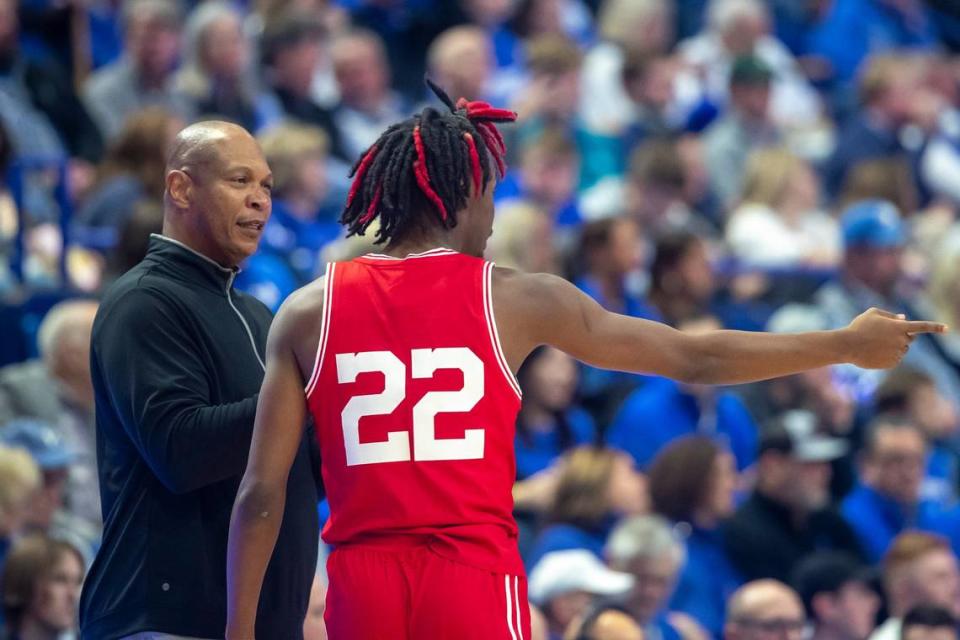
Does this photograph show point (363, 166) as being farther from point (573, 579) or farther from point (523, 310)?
point (573, 579)

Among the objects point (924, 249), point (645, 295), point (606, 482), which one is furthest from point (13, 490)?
point (924, 249)

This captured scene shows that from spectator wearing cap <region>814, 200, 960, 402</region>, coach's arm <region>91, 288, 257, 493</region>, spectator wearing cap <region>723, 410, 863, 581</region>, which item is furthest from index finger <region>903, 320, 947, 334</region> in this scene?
spectator wearing cap <region>814, 200, 960, 402</region>

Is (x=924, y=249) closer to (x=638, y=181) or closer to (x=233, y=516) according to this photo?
(x=638, y=181)

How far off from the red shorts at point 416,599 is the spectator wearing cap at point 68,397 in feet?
11.2

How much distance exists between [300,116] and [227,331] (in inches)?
239

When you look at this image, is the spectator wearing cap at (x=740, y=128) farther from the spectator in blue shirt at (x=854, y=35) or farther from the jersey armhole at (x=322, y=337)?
the jersey armhole at (x=322, y=337)

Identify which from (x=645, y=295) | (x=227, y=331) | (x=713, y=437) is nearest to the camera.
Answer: (x=227, y=331)

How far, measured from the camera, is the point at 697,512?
7.41 metres

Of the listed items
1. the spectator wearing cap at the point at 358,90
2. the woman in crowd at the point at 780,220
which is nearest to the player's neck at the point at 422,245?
the woman in crowd at the point at 780,220

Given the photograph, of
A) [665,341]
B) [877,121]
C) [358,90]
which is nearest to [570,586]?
[665,341]

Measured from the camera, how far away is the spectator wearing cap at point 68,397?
6.75 m

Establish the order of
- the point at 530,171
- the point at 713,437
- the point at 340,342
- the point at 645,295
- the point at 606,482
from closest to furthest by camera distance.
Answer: the point at 340,342, the point at 606,482, the point at 713,437, the point at 645,295, the point at 530,171

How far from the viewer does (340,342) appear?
3.51m

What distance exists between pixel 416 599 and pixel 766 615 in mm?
3231
